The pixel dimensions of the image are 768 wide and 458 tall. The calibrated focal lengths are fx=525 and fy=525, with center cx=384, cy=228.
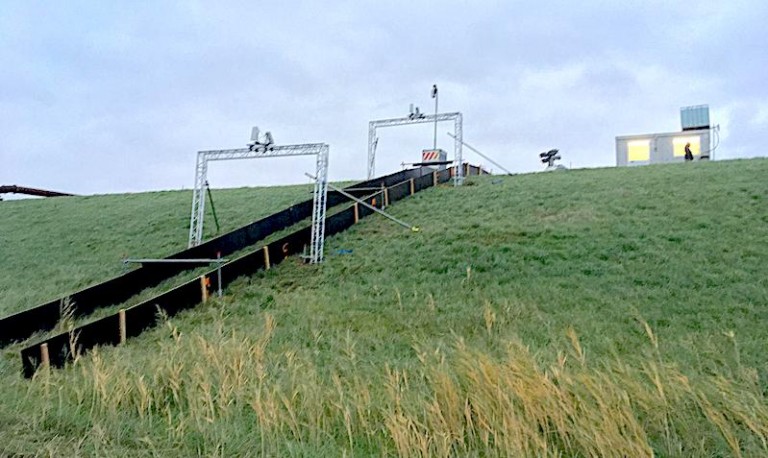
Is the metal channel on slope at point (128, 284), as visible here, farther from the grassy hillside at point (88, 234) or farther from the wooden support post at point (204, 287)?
the wooden support post at point (204, 287)

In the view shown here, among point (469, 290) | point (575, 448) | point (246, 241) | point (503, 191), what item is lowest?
point (575, 448)

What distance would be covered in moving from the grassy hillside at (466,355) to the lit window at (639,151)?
15394mm

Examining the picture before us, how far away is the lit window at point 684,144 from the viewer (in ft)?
79.3

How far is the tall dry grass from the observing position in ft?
9.21

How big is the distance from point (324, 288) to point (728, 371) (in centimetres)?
512

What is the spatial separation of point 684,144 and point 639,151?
6.22ft

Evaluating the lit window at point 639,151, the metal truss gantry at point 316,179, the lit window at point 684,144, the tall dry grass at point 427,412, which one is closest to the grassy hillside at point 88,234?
the metal truss gantry at point 316,179

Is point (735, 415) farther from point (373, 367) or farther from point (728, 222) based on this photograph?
point (728, 222)

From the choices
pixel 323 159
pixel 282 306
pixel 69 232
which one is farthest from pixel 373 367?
pixel 69 232

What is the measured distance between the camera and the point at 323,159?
9875 mm

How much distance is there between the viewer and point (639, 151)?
24797 mm

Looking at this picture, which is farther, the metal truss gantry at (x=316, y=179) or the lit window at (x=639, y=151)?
the lit window at (x=639, y=151)

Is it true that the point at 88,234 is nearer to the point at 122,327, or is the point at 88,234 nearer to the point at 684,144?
the point at 122,327

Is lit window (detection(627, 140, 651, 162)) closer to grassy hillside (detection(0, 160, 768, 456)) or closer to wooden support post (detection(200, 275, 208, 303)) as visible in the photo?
grassy hillside (detection(0, 160, 768, 456))
